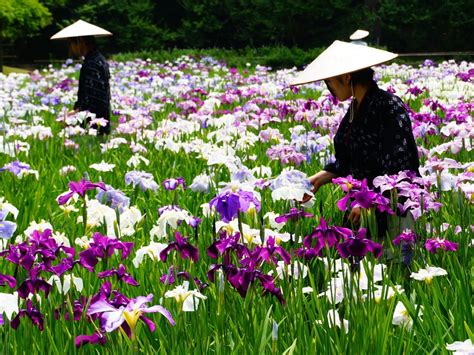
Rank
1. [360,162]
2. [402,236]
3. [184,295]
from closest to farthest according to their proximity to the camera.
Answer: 1. [184,295]
2. [402,236]
3. [360,162]

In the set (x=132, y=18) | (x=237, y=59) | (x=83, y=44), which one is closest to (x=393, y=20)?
(x=237, y=59)

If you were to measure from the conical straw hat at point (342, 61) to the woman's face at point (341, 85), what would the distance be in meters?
0.14

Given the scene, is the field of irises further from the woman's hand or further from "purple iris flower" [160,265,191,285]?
the woman's hand

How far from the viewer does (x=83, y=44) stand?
7.18 meters

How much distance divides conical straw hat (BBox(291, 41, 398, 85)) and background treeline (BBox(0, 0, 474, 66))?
17.9 meters

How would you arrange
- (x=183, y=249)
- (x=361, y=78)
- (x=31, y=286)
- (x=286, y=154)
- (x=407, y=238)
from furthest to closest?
(x=286, y=154) < (x=361, y=78) < (x=407, y=238) < (x=183, y=249) < (x=31, y=286)

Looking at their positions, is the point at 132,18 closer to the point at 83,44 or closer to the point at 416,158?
the point at 83,44

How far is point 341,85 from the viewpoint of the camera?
336cm

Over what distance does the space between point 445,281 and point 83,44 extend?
17.9 ft

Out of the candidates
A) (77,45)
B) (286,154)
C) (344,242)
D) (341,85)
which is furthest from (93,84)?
(344,242)

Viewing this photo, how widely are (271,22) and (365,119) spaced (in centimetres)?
2117

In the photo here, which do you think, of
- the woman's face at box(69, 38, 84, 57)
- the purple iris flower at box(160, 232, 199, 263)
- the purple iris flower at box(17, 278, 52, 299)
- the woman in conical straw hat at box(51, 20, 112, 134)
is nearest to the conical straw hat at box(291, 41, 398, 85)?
the purple iris flower at box(160, 232, 199, 263)

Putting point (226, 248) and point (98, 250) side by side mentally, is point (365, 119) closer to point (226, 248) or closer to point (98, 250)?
point (226, 248)

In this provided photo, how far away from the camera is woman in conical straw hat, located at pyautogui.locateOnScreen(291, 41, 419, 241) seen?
316 cm
